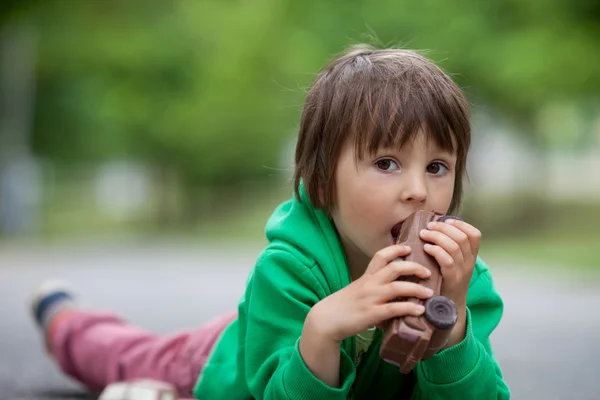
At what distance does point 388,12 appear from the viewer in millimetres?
13117

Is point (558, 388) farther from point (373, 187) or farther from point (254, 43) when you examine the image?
point (254, 43)

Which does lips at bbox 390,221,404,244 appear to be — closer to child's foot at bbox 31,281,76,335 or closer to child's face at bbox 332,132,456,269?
child's face at bbox 332,132,456,269

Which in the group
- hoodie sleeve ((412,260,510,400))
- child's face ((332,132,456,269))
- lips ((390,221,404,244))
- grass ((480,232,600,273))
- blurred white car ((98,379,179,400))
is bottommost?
grass ((480,232,600,273))

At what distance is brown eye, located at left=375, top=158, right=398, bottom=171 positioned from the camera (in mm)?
1744

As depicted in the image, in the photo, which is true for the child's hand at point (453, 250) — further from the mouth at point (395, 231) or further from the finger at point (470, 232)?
the mouth at point (395, 231)

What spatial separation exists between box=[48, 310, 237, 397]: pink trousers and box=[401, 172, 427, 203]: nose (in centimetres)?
102

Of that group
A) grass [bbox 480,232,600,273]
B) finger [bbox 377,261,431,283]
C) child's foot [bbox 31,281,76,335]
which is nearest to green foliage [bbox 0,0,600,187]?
grass [bbox 480,232,600,273]

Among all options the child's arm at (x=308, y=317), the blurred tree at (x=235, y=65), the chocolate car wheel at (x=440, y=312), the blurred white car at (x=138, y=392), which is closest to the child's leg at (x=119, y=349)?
the blurred white car at (x=138, y=392)

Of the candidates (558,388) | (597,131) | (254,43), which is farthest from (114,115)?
(558,388)

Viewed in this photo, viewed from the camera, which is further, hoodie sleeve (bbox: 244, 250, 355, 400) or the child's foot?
the child's foot

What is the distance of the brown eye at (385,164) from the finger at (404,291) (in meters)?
0.30

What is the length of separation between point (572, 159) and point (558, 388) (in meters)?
19.5

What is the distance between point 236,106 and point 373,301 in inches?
662

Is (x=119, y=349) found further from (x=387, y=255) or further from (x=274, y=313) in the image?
(x=387, y=255)
